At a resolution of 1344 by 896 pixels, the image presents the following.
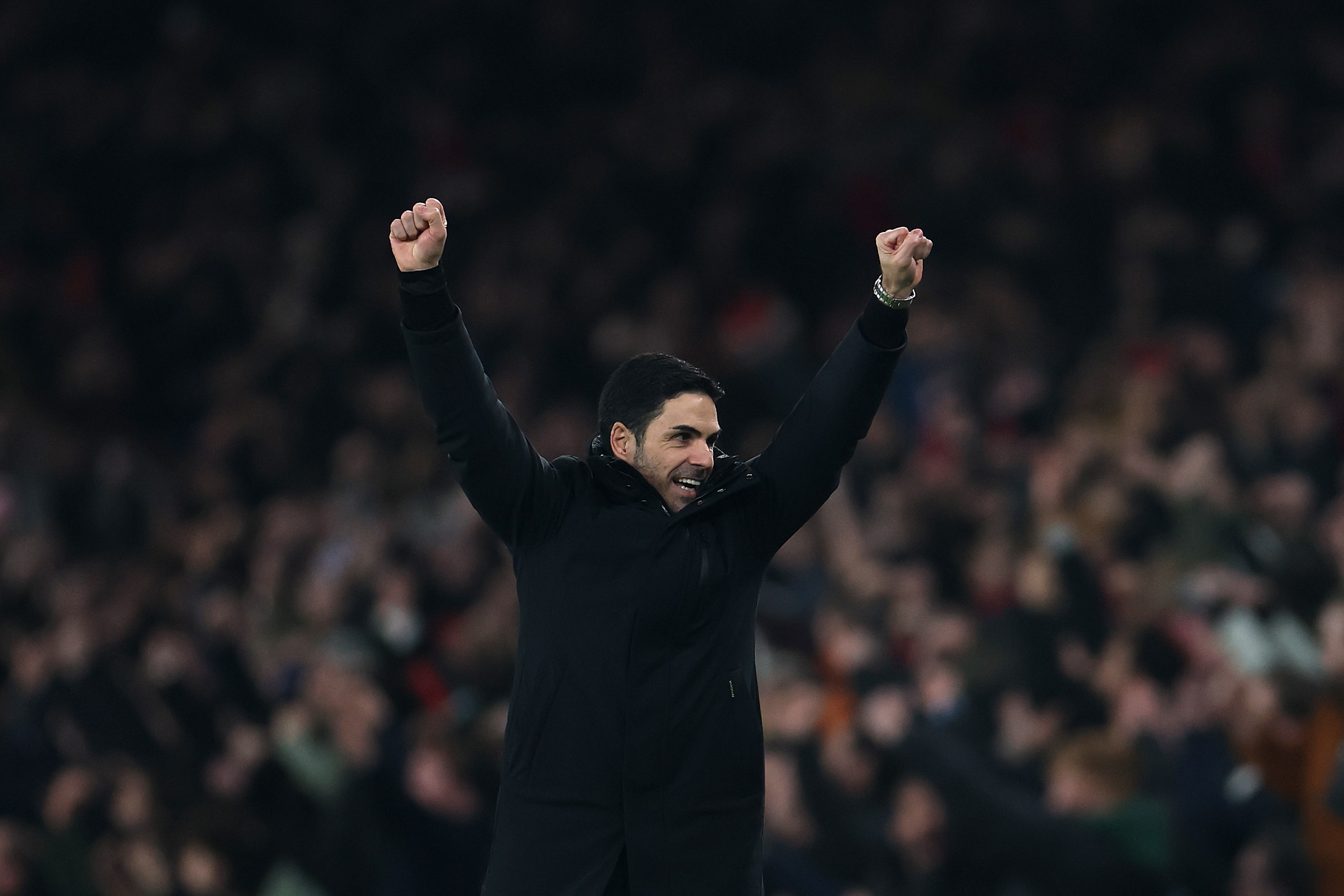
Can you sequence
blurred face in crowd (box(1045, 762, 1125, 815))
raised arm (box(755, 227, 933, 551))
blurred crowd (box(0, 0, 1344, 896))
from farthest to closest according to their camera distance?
blurred crowd (box(0, 0, 1344, 896)) < blurred face in crowd (box(1045, 762, 1125, 815)) < raised arm (box(755, 227, 933, 551))

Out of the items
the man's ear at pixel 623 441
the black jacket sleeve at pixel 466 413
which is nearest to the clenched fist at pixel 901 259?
the man's ear at pixel 623 441

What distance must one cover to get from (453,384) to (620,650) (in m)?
0.44

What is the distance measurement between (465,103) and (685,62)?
4.19ft

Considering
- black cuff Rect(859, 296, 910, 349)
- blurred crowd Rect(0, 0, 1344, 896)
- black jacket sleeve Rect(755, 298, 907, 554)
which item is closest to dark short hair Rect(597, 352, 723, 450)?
black jacket sleeve Rect(755, 298, 907, 554)

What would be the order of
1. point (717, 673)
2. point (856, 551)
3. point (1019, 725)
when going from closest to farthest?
1. point (717, 673)
2. point (1019, 725)
3. point (856, 551)

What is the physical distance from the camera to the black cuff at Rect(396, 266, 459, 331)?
233 cm

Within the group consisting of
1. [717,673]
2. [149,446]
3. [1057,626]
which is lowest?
[717,673]

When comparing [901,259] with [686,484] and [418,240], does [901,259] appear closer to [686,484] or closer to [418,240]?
[686,484]

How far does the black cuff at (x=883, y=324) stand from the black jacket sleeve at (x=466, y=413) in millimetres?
510

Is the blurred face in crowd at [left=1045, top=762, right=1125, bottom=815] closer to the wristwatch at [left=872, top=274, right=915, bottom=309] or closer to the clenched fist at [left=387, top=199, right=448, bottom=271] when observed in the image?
the wristwatch at [left=872, top=274, right=915, bottom=309]

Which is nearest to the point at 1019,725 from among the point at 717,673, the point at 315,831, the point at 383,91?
the point at 315,831

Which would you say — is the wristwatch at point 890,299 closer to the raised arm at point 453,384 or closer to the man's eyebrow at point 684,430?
the man's eyebrow at point 684,430

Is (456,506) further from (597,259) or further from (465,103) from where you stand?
(465,103)

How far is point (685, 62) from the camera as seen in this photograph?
911cm
